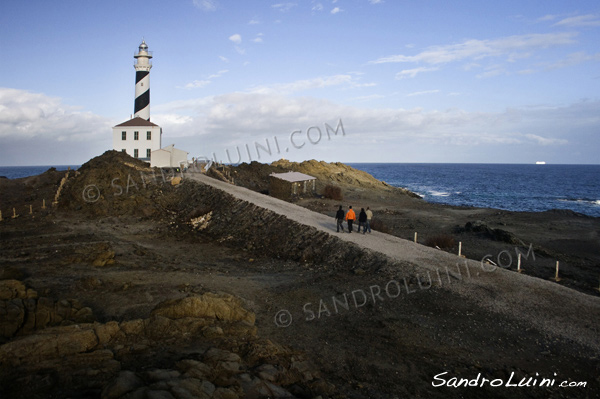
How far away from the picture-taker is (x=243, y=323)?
9.89 metres

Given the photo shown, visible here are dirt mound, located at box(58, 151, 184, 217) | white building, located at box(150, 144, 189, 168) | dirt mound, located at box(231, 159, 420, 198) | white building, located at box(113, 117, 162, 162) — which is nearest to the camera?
dirt mound, located at box(58, 151, 184, 217)

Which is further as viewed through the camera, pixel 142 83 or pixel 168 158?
pixel 142 83

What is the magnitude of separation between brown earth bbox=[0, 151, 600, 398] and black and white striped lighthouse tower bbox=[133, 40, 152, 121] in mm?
29376

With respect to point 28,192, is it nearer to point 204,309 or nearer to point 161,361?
point 204,309

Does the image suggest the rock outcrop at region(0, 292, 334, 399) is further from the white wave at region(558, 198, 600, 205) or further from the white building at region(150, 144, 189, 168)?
the white wave at region(558, 198, 600, 205)

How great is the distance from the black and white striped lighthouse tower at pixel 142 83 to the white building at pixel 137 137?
12.9 ft

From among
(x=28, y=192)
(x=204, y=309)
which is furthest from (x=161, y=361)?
(x=28, y=192)

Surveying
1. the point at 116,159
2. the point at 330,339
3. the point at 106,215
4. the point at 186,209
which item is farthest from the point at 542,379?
the point at 116,159

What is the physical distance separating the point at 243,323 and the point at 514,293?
28.0 ft

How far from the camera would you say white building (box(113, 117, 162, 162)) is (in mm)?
44812

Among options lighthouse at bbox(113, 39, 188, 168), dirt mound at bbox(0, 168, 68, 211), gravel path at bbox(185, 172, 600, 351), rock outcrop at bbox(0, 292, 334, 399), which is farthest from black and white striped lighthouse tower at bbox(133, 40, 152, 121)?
rock outcrop at bbox(0, 292, 334, 399)

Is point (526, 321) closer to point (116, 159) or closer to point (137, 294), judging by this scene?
point (137, 294)

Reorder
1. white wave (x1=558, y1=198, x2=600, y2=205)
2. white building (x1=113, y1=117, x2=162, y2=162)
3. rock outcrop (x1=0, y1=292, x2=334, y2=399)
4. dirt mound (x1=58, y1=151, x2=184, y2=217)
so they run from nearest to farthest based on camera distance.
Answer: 1. rock outcrop (x1=0, y1=292, x2=334, y2=399)
2. dirt mound (x1=58, y1=151, x2=184, y2=217)
3. white building (x1=113, y1=117, x2=162, y2=162)
4. white wave (x1=558, y1=198, x2=600, y2=205)

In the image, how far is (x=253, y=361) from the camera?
8.20 m
